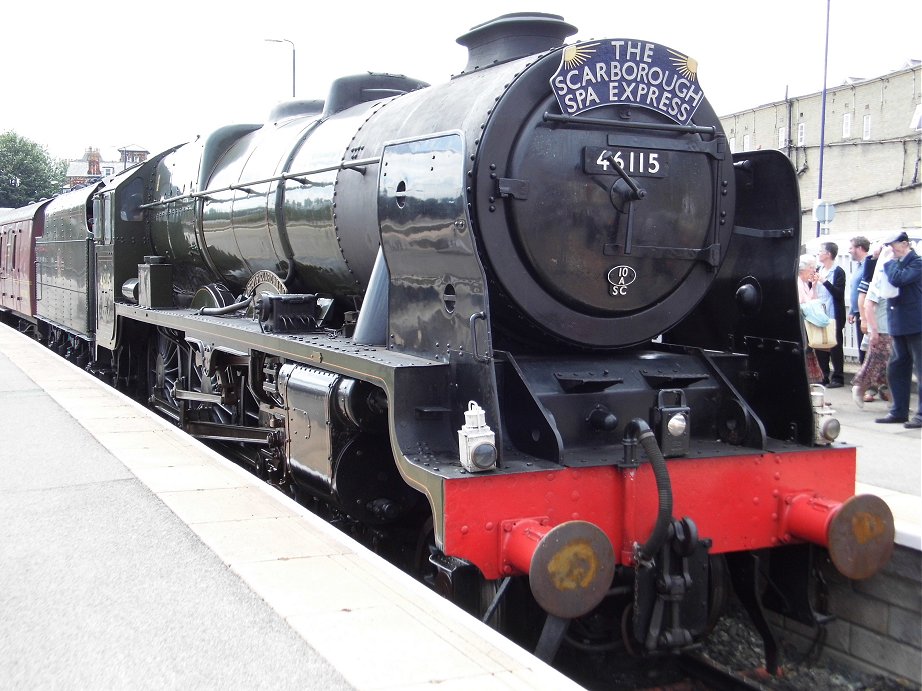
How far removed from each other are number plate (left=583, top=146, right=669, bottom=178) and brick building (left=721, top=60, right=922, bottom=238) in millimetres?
27709

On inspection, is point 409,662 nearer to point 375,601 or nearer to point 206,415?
point 375,601

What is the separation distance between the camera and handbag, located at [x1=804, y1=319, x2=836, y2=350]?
31.1 feet

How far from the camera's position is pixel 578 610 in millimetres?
3312

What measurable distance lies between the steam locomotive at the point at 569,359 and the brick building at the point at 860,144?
90.0ft

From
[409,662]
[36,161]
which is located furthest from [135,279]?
[36,161]

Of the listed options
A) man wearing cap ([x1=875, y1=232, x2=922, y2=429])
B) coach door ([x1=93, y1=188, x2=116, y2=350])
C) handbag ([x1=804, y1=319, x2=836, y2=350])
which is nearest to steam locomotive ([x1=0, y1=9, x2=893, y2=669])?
man wearing cap ([x1=875, y1=232, x2=922, y2=429])

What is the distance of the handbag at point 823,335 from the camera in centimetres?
948

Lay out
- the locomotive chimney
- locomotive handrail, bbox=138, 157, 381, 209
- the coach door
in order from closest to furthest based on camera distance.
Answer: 1. the locomotive chimney
2. locomotive handrail, bbox=138, 157, 381, 209
3. the coach door

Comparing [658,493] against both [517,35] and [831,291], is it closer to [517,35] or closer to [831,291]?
[517,35]

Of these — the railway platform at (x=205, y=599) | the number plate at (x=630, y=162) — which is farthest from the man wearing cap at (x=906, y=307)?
the railway platform at (x=205, y=599)

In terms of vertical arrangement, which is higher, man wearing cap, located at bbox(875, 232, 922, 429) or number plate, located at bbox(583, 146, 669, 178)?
number plate, located at bbox(583, 146, 669, 178)

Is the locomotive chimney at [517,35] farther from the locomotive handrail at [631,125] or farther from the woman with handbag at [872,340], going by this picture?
the woman with handbag at [872,340]

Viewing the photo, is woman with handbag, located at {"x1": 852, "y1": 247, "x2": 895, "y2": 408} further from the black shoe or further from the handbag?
the black shoe

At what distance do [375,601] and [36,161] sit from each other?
66723 mm
